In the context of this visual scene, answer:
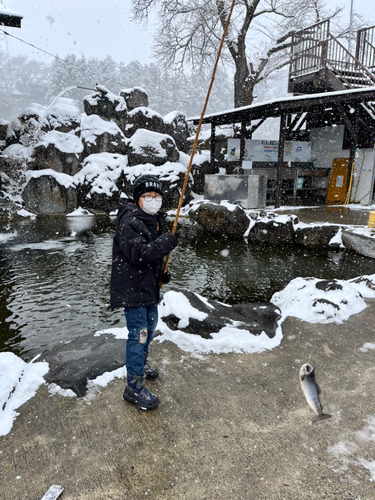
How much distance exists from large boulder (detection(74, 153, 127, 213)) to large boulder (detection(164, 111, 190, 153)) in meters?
4.39

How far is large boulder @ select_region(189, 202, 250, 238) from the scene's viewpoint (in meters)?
11.5

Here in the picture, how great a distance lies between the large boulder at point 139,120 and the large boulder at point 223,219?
985 cm

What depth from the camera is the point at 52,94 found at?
5438cm

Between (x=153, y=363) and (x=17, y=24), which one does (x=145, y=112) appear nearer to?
(x=17, y=24)

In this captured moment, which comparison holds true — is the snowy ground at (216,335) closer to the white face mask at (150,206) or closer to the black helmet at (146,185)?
the white face mask at (150,206)

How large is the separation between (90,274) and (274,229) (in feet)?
19.4

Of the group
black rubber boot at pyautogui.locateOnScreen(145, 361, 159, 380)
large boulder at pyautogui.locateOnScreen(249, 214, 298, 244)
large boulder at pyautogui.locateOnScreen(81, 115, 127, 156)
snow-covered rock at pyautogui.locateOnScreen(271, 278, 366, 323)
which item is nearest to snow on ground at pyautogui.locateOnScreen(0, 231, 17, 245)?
large boulder at pyautogui.locateOnScreen(249, 214, 298, 244)

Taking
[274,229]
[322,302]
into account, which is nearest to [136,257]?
[322,302]

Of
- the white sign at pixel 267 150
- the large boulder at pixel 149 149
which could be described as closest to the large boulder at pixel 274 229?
the white sign at pixel 267 150

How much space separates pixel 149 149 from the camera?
1828 cm

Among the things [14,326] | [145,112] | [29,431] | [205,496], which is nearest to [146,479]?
[205,496]

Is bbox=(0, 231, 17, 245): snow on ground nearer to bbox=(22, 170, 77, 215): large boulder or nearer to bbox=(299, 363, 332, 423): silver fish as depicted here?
bbox=(22, 170, 77, 215): large boulder

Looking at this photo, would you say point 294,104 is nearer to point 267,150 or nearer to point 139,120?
point 267,150

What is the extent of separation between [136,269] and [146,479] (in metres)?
1.37
